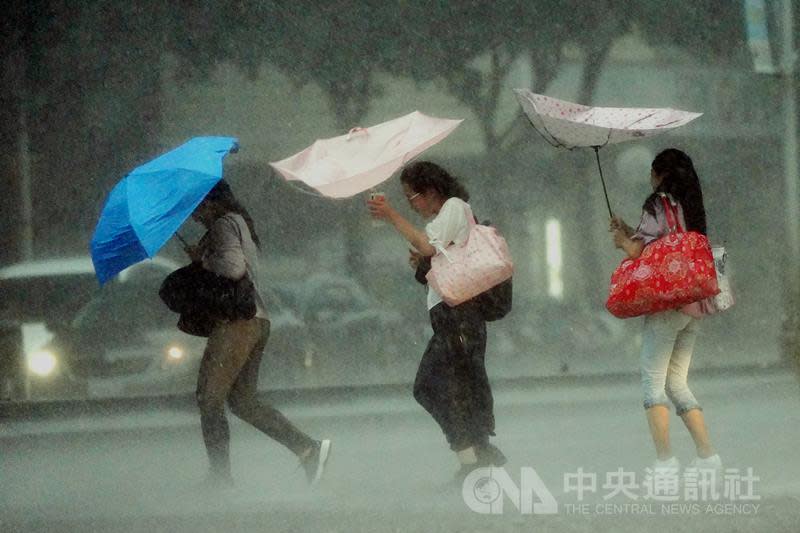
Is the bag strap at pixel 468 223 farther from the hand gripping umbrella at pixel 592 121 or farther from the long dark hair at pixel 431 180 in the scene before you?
the hand gripping umbrella at pixel 592 121

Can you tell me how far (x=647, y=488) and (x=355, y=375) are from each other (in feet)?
12.2

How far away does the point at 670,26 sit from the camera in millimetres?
9727

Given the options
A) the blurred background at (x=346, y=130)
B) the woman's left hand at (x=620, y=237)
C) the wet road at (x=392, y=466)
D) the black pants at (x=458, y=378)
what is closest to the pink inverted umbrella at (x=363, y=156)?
the black pants at (x=458, y=378)

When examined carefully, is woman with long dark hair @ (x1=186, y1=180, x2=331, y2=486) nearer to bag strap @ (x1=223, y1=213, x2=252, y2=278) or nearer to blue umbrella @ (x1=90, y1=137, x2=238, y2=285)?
bag strap @ (x1=223, y1=213, x2=252, y2=278)

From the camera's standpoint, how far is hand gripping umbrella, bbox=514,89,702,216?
632 centimetres

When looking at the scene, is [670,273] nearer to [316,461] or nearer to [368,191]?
[316,461]

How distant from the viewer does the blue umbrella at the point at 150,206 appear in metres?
6.25

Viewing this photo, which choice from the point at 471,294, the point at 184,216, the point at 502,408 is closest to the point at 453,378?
the point at 471,294

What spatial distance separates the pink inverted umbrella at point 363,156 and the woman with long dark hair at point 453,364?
205mm

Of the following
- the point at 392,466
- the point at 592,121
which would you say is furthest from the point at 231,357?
the point at 592,121

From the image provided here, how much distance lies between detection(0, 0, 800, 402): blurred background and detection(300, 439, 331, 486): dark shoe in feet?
9.71

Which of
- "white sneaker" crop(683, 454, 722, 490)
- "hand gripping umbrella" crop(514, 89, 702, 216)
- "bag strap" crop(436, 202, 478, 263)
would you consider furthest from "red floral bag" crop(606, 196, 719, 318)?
"white sneaker" crop(683, 454, 722, 490)

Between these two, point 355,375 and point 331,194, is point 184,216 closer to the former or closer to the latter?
point 331,194

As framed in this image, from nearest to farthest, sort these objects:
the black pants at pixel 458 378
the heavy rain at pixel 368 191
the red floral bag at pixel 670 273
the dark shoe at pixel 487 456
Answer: the red floral bag at pixel 670 273 → the black pants at pixel 458 378 → the dark shoe at pixel 487 456 → the heavy rain at pixel 368 191
